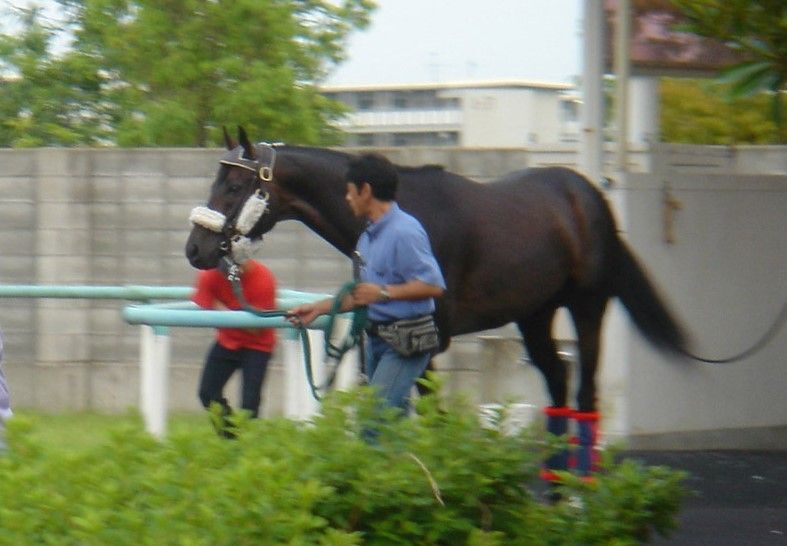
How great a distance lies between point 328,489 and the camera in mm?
3463

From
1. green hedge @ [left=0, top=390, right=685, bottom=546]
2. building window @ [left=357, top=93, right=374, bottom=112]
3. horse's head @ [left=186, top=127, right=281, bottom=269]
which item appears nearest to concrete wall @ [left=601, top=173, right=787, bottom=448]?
horse's head @ [left=186, top=127, right=281, bottom=269]

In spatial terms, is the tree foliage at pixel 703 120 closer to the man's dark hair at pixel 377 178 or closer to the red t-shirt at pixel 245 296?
the red t-shirt at pixel 245 296

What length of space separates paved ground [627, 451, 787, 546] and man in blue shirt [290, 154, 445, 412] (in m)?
1.18

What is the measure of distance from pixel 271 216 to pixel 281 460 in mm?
3029

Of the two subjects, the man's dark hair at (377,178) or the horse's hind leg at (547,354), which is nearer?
the man's dark hair at (377,178)

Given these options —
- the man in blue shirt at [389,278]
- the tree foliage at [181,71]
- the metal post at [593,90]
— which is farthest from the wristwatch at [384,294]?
the tree foliage at [181,71]

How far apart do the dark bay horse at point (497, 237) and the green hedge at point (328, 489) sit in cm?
237

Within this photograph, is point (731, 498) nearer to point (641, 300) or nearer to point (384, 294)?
point (641, 300)

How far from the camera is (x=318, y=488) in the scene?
347 centimetres

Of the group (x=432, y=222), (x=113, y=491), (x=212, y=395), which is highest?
(x=432, y=222)

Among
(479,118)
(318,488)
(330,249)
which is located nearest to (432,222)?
(318,488)

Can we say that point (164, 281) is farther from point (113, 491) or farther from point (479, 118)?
point (479, 118)

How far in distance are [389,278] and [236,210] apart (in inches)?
38.0

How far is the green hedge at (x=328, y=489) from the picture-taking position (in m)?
3.33
